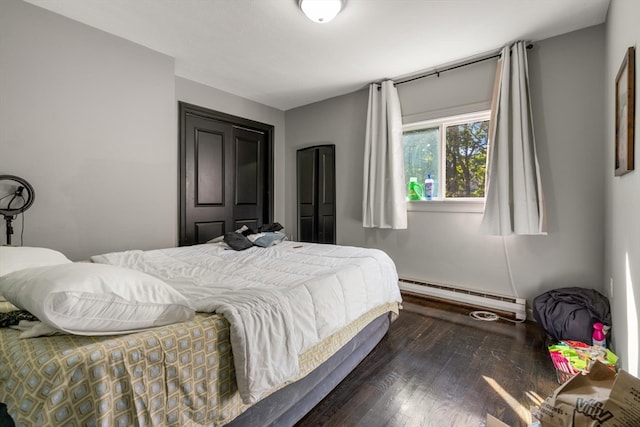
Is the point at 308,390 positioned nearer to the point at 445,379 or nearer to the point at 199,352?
the point at 199,352

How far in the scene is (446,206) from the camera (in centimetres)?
315

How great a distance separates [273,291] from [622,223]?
197 centimetres

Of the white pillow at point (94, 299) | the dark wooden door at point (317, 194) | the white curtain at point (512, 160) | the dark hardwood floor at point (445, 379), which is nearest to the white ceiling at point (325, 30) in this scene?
the white curtain at point (512, 160)

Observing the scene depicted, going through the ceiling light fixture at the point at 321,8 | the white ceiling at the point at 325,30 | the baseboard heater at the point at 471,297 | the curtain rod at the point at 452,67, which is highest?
the white ceiling at the point at 325,30

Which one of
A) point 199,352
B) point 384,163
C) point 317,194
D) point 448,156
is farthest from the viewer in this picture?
point 317,194

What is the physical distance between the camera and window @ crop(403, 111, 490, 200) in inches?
119

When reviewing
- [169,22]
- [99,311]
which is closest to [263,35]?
[169,22]

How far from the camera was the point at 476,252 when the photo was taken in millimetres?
2975

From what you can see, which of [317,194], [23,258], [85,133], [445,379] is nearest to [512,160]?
[445,379]

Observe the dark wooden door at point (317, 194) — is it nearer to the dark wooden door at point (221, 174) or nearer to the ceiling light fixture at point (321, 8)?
the dark wooden door at point (221, 174)

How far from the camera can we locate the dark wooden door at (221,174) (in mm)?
3379

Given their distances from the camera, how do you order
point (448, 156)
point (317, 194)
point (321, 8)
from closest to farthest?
point (321, 8)
point (448, 156)
point (317, 194)

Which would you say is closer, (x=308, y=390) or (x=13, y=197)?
(x=308, y=390)

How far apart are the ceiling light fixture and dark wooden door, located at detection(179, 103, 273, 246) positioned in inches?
76.3
